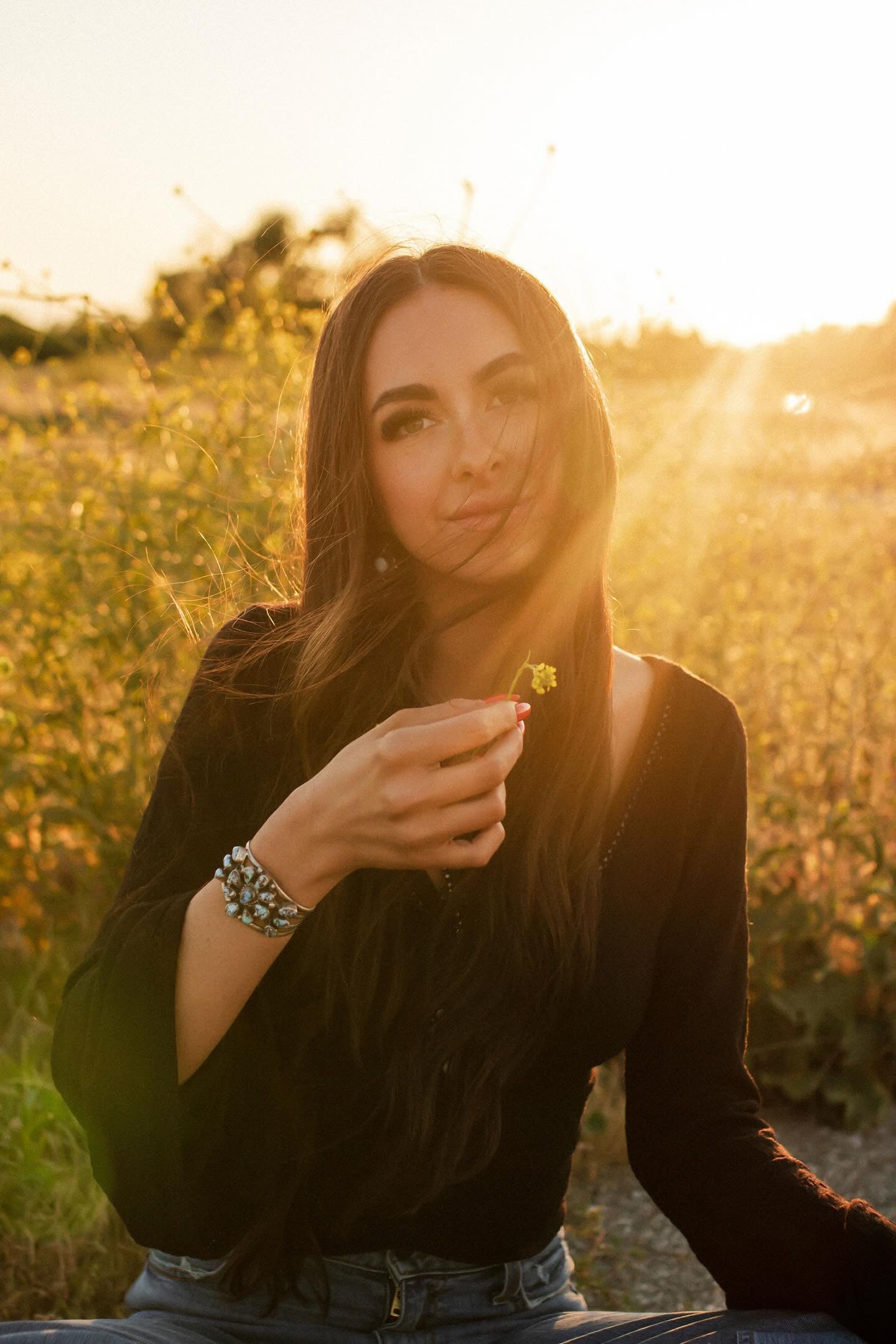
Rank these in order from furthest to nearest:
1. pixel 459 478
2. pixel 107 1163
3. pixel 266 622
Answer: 1. pixel 266 622
2. pixel 459 478
3. pixel 107 1163

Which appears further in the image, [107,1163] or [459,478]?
[459,478]

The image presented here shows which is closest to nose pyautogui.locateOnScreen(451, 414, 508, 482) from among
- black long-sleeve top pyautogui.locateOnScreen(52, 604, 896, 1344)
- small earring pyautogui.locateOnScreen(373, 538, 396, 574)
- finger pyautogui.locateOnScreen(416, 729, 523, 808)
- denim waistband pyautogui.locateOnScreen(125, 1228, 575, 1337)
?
small earring pyautogui.locateOnScreen(373, 538, 396, 574)

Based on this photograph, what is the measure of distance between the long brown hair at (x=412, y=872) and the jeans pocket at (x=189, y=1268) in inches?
1.9

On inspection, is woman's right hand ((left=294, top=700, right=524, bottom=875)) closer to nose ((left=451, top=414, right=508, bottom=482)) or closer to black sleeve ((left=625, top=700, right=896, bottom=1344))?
nose ((left=451, top=414, right=508, bottom=482))

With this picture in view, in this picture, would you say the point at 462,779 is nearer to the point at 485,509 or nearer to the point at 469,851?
the point at 469,851

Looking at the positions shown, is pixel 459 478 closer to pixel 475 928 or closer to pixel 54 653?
pixel 475 928

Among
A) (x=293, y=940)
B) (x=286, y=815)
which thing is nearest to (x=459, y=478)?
(x=286, y=815)

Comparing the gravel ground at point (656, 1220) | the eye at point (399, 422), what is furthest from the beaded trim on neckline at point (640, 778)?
the gravel ground at point (656, 1220)

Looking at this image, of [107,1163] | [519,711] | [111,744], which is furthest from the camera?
[111,744]

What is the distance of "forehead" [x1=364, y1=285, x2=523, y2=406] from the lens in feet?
5.19

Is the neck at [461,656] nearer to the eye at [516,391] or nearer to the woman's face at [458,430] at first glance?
the woman's face at [458,430]

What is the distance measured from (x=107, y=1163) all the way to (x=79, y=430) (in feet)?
7.71

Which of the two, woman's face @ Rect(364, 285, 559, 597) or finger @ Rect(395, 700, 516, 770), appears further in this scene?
woman's face @ Rect(364, 285, 559, 597)

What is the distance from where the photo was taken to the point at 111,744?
3.08m
